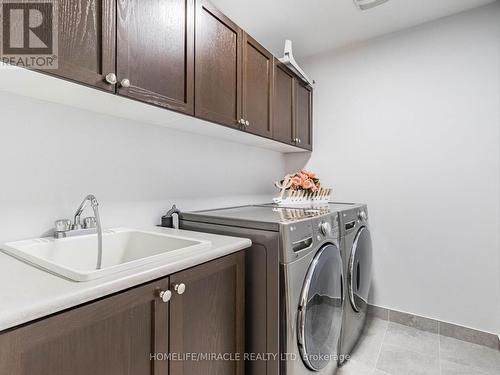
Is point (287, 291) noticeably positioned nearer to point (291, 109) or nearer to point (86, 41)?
point (86, 41)

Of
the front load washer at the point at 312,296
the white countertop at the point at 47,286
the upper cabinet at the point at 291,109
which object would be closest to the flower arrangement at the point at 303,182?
the upper cabinet at the point at 291,109

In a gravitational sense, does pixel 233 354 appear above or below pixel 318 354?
above

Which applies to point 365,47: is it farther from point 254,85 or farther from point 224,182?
point 224,182

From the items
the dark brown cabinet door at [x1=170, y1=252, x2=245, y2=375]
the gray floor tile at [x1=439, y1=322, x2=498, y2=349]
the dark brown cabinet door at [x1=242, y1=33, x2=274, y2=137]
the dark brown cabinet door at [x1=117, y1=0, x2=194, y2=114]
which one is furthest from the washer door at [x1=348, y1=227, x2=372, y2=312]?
the dark brown cabinet door at [x1=117, y1=0, x2=194, y2=114]

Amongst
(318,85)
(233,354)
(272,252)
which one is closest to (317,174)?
(318,85)

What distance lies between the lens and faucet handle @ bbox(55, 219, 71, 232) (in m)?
1.18

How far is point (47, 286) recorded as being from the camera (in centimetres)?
70

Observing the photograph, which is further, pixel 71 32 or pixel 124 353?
pixel 71 32

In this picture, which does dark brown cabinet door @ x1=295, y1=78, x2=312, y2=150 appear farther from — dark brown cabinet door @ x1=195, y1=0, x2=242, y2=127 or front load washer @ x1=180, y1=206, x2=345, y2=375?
front load washer @ x1=180, y1=206, x2=345, y2=375

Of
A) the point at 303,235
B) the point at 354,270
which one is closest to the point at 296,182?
the point at 354,270

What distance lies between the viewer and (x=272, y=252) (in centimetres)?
123

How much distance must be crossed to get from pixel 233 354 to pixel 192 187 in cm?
105

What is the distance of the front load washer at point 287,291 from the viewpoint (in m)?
1.21

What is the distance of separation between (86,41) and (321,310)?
1.55 metres
